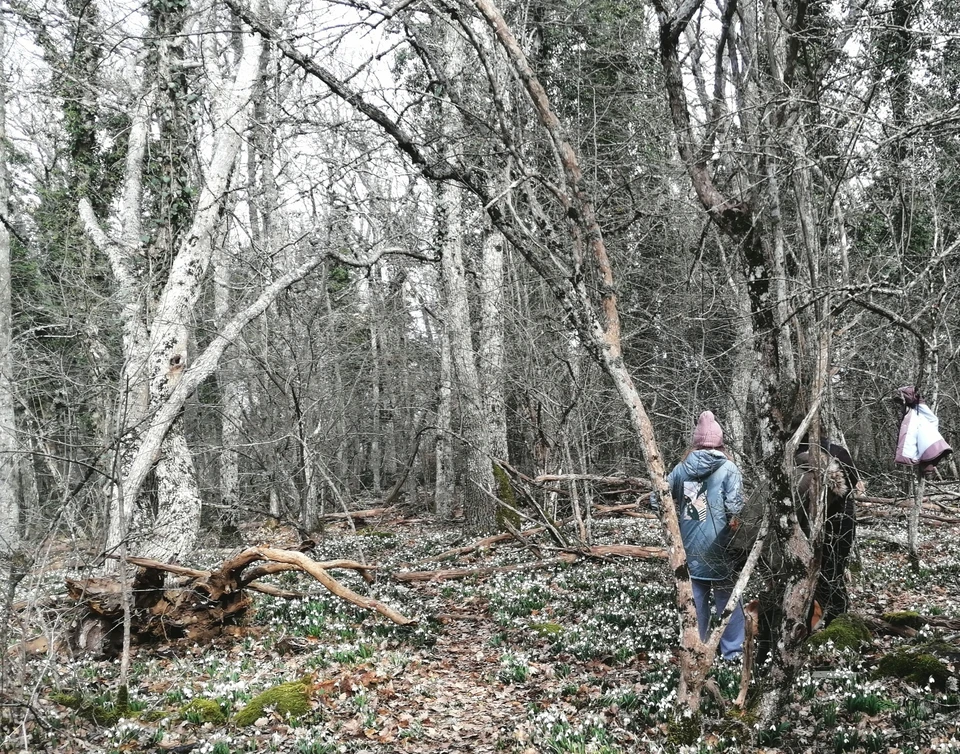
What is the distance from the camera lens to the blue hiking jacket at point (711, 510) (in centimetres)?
683

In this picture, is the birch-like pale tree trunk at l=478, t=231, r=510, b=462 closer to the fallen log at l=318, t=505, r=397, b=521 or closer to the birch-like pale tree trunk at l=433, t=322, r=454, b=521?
the birch-like pale tree trunk at l=433, t=322, r=454, b=521

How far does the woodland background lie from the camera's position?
5.81 metres

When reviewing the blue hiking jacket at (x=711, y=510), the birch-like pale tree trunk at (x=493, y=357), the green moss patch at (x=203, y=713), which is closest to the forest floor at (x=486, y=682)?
the green moss patch at (x=203, y=713)

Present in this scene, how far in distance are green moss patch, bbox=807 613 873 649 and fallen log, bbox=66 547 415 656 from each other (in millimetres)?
4259

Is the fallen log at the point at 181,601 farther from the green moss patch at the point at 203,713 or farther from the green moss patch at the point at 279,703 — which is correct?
the green moss patch at the point at 279,703

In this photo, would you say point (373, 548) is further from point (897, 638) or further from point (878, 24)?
point (878, 24)

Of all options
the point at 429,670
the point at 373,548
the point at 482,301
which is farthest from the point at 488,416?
the point at 429,670

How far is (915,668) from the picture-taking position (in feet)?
19.4

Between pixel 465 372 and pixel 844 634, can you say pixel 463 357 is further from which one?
pixel 844 634

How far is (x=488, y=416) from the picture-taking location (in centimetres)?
1401

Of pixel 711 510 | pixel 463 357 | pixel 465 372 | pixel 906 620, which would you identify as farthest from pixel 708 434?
pixel 463 357

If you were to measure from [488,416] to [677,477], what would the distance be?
23.4 ft

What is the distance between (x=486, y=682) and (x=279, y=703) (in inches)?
75.4

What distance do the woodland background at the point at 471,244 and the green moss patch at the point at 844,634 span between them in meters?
1.76
